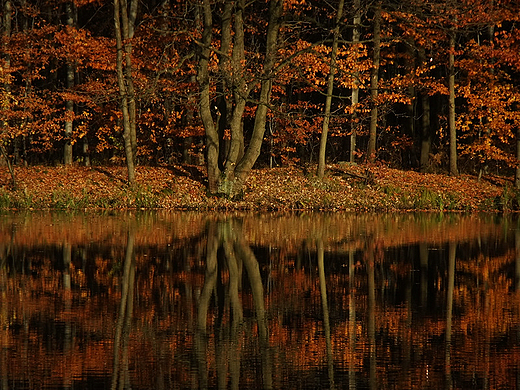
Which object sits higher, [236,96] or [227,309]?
[236,96]

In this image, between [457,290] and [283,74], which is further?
[283,74]

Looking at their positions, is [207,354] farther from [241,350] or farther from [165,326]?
[165,326]

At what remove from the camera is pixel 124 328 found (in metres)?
9.84

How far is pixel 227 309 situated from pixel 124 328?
1.75 meters

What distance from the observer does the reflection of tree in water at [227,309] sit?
26.7 ft

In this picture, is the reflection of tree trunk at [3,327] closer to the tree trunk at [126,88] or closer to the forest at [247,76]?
the forest at [247,76]

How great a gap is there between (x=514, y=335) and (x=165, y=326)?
4.14 metres

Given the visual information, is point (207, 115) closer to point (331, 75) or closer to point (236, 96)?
point (236, 96)

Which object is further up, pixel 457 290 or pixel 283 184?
pixel 283 184

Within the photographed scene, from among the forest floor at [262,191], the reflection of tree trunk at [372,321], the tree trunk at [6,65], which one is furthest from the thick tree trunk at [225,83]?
the reflection of tree trunk at [372,321]

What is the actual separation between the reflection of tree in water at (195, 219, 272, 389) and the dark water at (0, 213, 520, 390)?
0.10ft

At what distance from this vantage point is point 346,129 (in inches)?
1720

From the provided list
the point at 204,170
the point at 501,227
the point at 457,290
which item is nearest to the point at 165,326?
the point at 457,290

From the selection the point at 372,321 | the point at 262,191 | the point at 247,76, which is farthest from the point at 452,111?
the point at 372,321
